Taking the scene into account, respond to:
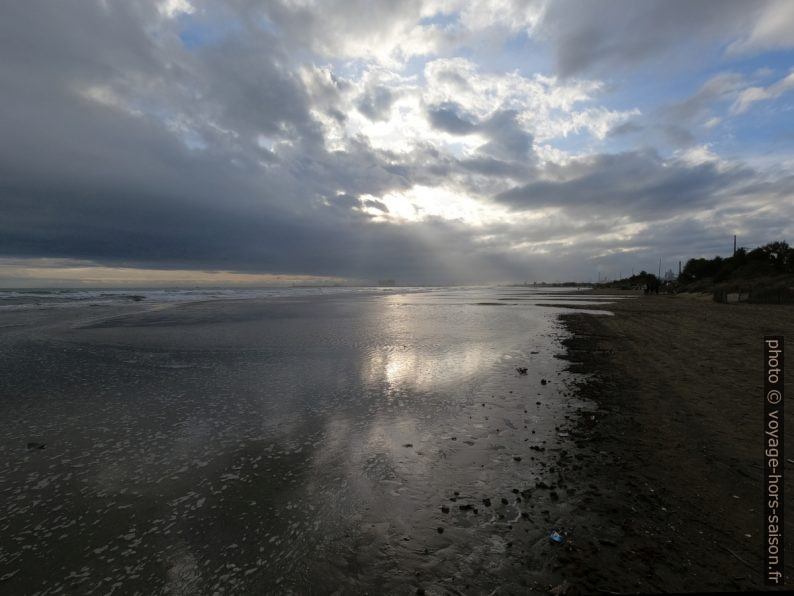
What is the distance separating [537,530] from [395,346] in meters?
12.0

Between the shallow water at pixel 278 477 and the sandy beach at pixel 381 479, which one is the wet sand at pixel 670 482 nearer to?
the sandy beach at pixel 381 479

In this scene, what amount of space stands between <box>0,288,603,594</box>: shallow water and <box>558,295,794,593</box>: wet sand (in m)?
0.51

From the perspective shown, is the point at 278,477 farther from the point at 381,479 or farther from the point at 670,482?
the point at 670,482

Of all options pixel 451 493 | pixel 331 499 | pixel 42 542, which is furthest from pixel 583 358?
pixel 42 542

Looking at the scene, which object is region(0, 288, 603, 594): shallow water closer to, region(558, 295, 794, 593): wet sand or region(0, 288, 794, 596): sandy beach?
region(0, 288, 794, 596): sandy beach

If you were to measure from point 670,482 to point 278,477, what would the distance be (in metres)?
5.62

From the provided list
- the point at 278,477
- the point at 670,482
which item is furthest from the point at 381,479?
the point at 670,482

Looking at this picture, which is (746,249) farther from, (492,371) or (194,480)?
(194,480)

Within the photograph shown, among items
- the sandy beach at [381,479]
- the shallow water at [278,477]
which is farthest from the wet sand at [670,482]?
the shallow water at [278,477]

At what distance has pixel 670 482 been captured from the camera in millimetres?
5117

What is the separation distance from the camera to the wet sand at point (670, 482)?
3574mm

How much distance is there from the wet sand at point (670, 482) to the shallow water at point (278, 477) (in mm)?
510

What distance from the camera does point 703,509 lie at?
14.7ft

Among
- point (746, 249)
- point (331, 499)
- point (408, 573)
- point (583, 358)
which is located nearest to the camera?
point (408, 573)
